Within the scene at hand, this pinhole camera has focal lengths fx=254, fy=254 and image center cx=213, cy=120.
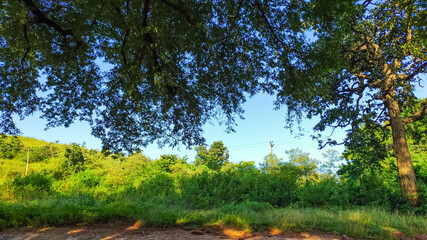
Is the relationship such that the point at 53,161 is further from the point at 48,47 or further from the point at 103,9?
the point at 103,9

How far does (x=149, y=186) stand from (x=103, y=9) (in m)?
11.7

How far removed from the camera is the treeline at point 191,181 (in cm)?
1178

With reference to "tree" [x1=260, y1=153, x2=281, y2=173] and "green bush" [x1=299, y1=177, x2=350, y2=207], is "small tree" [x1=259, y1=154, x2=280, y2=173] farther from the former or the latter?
"green bush" [x1=299, y1=177, x2=350, y2=207]

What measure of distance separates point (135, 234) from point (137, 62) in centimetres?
370

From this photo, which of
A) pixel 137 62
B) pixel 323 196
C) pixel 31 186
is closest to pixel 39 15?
pixel 137 62

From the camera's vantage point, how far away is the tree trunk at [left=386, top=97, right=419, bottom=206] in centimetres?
1030

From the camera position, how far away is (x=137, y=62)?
595cm

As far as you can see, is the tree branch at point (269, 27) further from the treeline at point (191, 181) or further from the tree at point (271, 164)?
the tree at point (271, 164)

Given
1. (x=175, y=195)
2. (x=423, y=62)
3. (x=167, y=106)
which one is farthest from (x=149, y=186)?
(x=423, y=62)

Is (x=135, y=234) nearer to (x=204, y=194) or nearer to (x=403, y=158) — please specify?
(x=204, y=194)

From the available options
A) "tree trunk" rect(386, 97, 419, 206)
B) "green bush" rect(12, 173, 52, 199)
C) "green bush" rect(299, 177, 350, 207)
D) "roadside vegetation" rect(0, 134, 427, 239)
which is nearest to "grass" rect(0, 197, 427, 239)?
"roadside vegetation" rect(0, 134, 427, 239)

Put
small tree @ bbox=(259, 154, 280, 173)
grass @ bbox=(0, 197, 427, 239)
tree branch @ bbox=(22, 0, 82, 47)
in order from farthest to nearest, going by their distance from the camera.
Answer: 1. small tree @ bbox=(259, 154, 280, 173)
2. tree branch @ bbox=(22, 0, 82, 47)
3. grass @ bbox=(0, 197, 427, 239)

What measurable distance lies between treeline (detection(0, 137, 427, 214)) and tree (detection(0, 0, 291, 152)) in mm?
1748

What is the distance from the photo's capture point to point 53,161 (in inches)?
803
